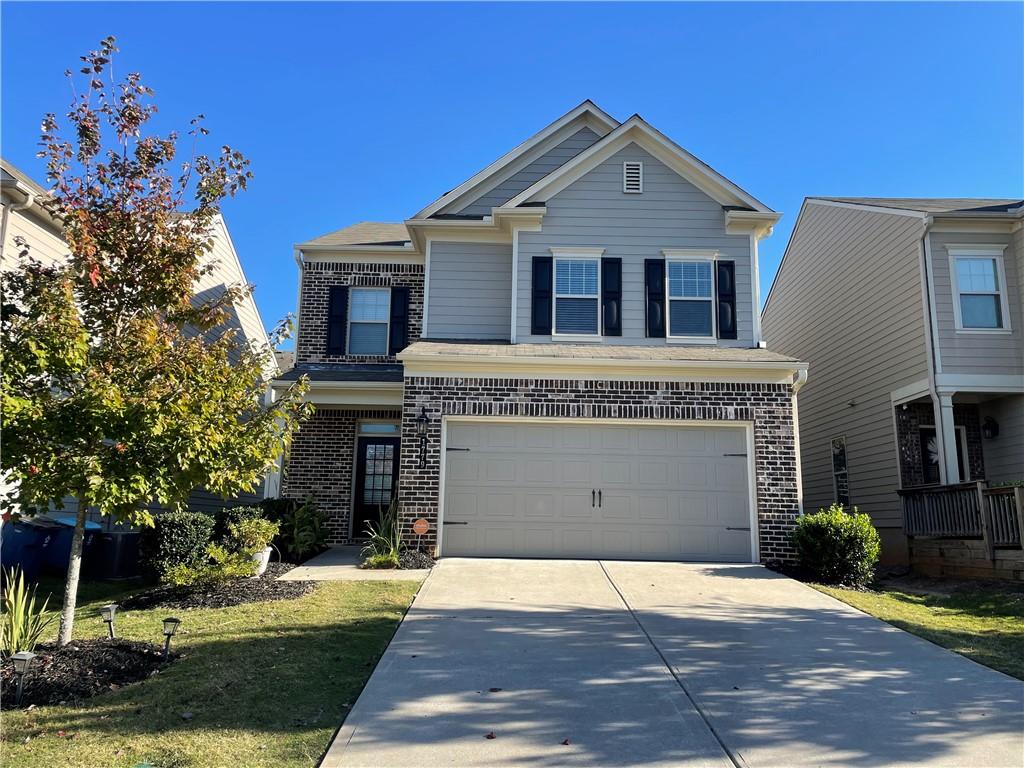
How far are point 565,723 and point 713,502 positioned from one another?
6.94 meters

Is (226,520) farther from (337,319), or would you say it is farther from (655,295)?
(655,295)

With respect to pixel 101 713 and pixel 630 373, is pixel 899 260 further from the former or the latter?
pixel 101 713

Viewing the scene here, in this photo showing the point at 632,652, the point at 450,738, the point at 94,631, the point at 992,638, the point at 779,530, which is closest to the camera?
the point at 450,738

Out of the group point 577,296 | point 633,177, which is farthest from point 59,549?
point 633,177

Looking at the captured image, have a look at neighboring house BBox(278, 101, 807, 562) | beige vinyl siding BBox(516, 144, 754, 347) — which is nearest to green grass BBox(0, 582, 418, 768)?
neighboring house BBox(278, 101, 807, 562)

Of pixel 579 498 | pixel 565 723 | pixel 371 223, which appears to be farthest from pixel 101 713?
pixel 371 223

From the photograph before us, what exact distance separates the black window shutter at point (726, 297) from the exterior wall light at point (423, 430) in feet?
17.5

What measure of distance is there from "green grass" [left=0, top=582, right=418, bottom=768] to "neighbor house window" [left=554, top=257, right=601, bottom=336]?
21.4 ft

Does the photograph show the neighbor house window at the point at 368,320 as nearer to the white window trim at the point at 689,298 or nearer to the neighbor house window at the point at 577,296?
the neighbor house window at the point at 577,296

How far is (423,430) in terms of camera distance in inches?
433

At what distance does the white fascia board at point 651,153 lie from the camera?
1291cm

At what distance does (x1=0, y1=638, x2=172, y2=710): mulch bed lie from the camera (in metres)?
5.02

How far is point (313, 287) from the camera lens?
49.7 ft

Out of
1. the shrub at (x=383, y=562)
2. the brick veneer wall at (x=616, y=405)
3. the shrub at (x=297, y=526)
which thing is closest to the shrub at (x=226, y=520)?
the shrub at (x=297, y=526)
